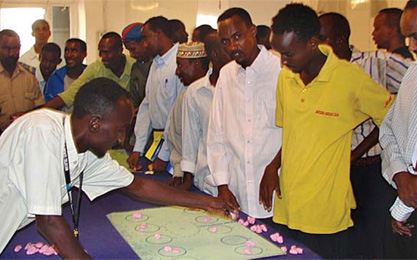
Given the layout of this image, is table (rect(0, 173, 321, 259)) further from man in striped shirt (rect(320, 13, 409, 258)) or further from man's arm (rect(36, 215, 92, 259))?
man in striped shirt (rect(320, 13, 409, 258))

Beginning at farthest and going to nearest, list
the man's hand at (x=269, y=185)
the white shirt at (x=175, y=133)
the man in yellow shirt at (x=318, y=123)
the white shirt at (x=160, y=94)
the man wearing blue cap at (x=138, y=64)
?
the man wearing blue cap at (x=138, y=64), the white shirt at (x=160, y=94), the white shirt at (x=175, y=133), the man's hand at (x=269, y=185), the man in yellow shirt at (x=318, y=123)

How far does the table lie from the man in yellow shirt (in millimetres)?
263

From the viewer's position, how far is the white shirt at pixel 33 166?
5.08 ft

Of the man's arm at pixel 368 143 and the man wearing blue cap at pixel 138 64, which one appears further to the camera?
the man wearing blue cap at pixel 138 64

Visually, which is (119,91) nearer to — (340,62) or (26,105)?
(340,62)

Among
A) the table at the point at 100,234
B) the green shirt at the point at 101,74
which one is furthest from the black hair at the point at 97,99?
the green shirt at the point at 101,74

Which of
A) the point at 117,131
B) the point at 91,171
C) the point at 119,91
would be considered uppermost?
the point at 119,91

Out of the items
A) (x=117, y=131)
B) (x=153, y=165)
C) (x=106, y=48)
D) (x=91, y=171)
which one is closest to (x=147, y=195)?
(x=91, y=171)

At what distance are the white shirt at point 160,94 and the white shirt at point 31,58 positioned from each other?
298cm

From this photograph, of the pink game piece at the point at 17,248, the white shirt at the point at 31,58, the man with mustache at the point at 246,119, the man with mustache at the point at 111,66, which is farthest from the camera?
the white shirt at the point at 31,58

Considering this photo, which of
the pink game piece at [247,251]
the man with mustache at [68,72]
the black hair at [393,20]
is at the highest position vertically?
the black hair at [393,20]

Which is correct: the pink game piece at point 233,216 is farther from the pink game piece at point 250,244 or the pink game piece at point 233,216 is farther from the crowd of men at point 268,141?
the pink game piece at point 250,244

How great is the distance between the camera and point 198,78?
2971mm

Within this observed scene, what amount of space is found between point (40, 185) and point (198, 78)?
157 cm
